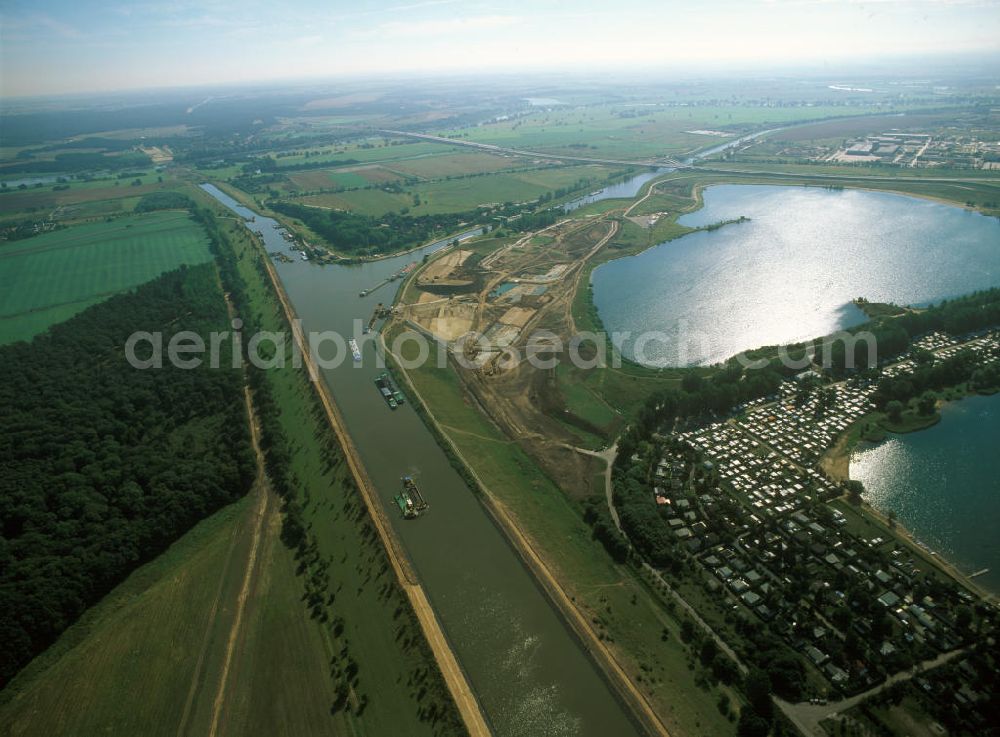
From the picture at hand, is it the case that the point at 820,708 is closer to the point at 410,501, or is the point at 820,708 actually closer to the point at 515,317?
the point at 410,501

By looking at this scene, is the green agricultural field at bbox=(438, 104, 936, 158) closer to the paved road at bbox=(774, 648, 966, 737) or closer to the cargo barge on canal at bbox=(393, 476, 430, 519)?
the cargo barge on canal at bbox=(393, 476, 430, 519)

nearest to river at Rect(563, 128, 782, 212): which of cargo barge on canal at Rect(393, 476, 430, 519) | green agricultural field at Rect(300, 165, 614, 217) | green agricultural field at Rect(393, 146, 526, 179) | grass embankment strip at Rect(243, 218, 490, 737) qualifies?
green agricultural field at Rect(300, 165, 614, 217)

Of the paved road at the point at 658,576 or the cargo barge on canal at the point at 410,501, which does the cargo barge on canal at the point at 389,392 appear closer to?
the cargo barge on canal at the point at 410,501

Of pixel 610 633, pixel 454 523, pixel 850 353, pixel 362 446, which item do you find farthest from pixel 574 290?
pixel 610 633

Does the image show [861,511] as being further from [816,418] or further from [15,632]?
[15,632]

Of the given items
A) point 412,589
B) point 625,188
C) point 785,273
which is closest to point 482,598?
point 412,589

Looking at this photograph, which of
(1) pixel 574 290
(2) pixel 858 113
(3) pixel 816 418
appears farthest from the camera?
(2) pixel 858 113
